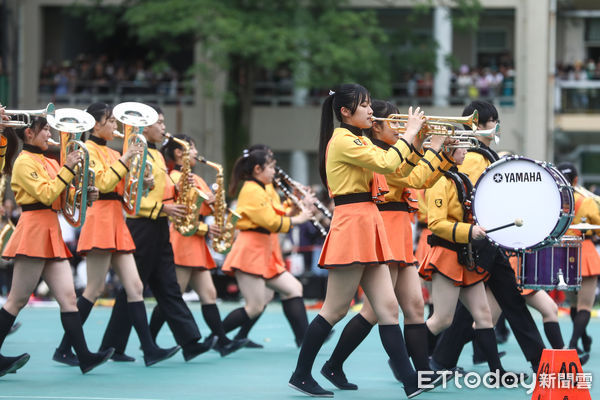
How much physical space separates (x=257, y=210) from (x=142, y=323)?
1.94m

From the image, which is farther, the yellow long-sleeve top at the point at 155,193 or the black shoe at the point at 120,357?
the black shoe at the point at 120,357

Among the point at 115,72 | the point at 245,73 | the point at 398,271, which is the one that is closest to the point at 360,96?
the point at 398,271

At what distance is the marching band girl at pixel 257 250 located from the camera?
1088 cm

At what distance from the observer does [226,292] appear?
1861 cm

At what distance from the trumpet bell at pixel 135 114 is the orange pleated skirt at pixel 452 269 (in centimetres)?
251

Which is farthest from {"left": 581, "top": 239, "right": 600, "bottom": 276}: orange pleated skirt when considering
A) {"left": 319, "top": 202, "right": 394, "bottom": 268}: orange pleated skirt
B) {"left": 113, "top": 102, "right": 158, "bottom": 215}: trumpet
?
{"left": 113, "top": 102, "right": 158, "bottom": 215}: trumpet

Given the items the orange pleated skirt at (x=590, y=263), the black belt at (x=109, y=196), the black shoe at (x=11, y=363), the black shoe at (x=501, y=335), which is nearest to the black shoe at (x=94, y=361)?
the black shoe at (x=11, y=363)

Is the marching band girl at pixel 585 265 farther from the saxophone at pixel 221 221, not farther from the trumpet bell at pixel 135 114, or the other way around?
the trumpet bell at pixel 135 114

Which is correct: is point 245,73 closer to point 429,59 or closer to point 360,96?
point 429,59

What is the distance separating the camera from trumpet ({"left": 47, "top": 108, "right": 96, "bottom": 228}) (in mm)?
8227

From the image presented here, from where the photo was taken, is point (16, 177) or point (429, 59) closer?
point (16, 177)

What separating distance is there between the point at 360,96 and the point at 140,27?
62.6 feet

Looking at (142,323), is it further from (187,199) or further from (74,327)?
(187,199)

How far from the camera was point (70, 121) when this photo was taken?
8281 mm
